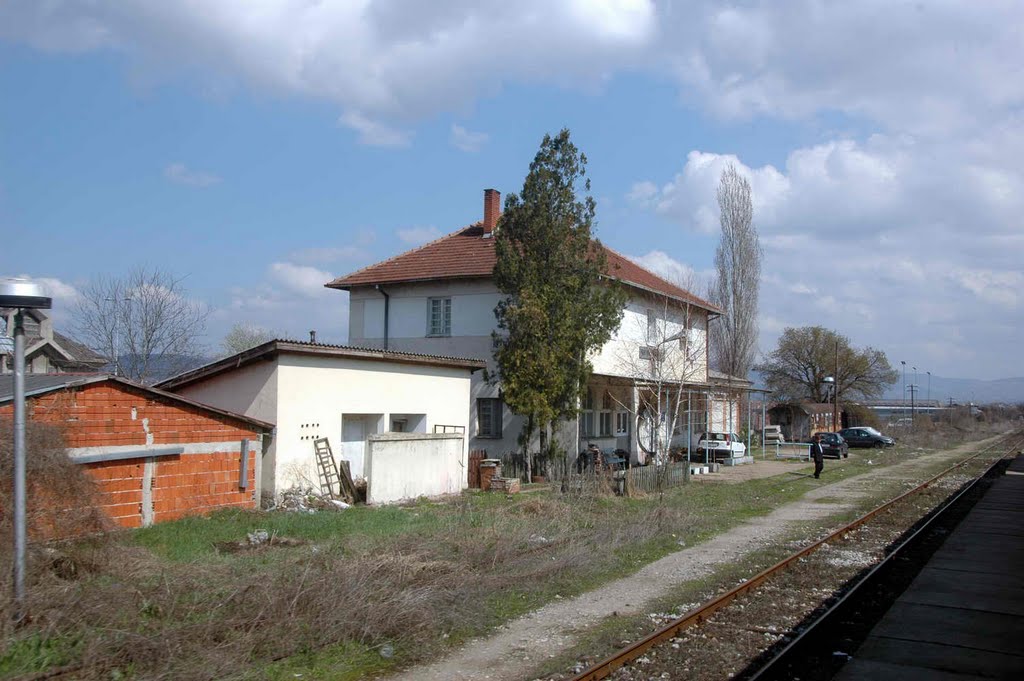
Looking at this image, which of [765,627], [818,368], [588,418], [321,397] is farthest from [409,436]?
[818,368]

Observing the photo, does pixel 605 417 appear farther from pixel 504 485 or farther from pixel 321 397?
pixel 321 397

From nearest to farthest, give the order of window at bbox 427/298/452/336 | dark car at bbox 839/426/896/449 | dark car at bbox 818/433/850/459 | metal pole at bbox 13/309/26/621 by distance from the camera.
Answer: metal pole at bbox 13/309/26/621
window at bbox 427/298/452/336
dark car at bbox 818/433/850/459
dark car at bbox 839/426/896/449

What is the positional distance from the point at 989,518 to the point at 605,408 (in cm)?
1491

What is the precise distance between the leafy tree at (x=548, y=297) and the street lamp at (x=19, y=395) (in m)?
16.3

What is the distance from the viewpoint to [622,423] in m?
33.2

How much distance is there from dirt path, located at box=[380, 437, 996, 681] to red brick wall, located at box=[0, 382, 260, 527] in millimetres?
7035

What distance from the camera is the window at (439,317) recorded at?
1105 inches

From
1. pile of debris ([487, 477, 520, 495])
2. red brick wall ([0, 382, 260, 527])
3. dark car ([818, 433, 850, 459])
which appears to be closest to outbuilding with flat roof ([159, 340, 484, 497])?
pile of debris ([487, 477, 520, 495])

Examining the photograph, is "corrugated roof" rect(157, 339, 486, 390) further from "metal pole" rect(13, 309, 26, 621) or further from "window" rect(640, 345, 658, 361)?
"window" rect(640, 345, 658, 361)

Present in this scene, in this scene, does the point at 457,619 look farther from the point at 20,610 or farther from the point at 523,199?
the point at 523,199

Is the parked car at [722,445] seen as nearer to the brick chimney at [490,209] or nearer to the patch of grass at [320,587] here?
the brick chimney at [490,209]

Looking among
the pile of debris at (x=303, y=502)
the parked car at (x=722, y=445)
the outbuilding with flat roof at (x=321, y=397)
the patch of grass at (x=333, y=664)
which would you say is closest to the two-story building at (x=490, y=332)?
the parked car at (x=722, y=445)

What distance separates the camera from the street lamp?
23.1 feet

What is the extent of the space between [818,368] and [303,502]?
63323mm
